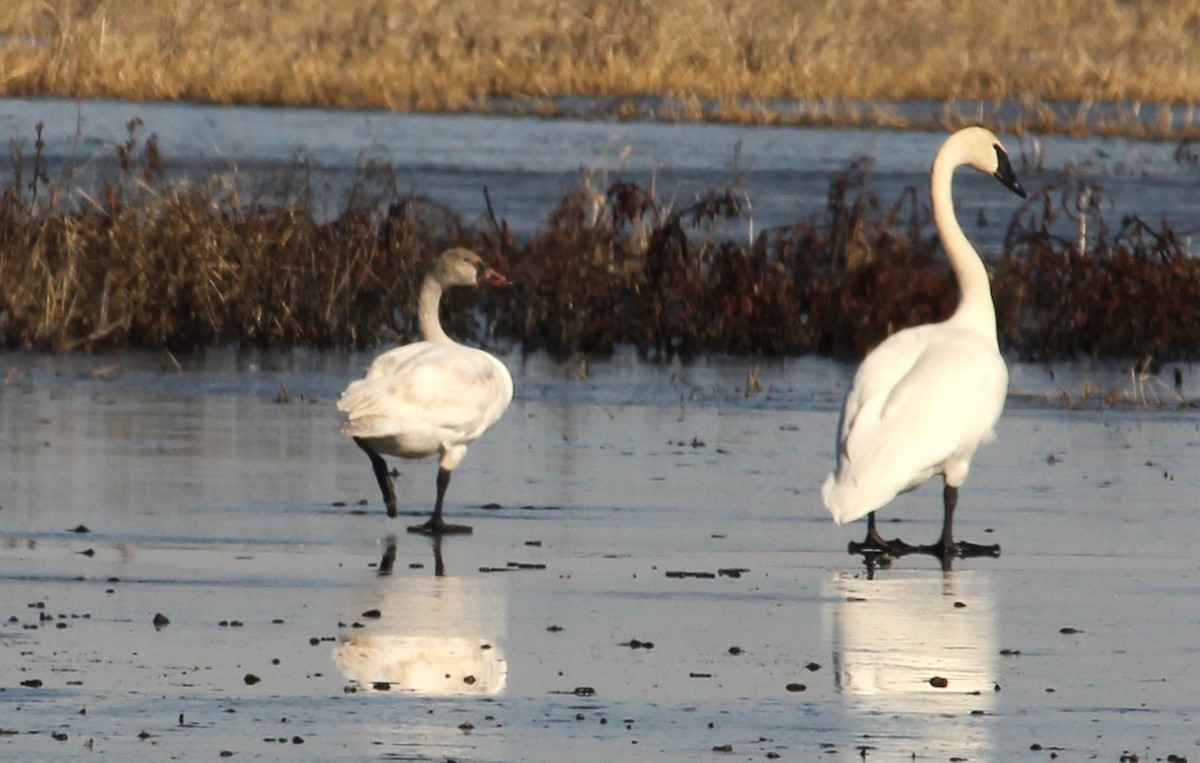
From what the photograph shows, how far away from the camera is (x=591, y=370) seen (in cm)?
1698

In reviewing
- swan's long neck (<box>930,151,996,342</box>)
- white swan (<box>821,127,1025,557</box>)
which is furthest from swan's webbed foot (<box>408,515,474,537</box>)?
swan's long neck (<box>930,151,996,342</box>)

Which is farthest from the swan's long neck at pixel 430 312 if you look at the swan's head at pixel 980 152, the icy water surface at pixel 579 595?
the swan's head at pixel 980 152

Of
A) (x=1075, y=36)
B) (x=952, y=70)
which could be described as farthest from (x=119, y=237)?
(x=1075, y=36)

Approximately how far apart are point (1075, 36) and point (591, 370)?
141 feet

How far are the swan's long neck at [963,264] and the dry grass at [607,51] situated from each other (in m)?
21.1

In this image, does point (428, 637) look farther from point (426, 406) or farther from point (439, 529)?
point (426, 406)

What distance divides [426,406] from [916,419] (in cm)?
205

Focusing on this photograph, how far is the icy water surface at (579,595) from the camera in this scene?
23.7 ft

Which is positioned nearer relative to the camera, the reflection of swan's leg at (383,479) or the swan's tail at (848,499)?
the swan's tail at (848,499)

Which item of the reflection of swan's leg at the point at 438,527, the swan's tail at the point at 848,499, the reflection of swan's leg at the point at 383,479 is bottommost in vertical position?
the reflection of swan's leg at the point at 438,527

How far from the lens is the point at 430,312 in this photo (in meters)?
13.3

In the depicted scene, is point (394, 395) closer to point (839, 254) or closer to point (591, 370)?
point (591, 370)

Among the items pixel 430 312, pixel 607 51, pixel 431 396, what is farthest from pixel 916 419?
pixel 607 51

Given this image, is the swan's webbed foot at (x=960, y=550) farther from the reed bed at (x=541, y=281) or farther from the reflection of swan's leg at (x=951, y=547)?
the reed bed at (x=541, y=281)
